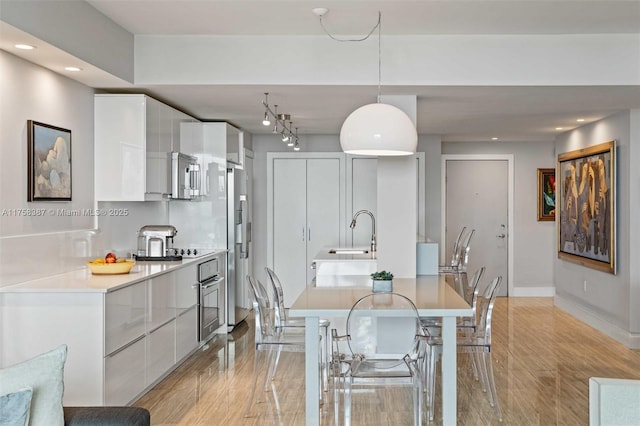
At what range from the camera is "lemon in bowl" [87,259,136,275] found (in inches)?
169

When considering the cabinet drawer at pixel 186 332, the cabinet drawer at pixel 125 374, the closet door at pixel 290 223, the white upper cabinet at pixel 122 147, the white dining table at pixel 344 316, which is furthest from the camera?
the closet door at pixel 290 223

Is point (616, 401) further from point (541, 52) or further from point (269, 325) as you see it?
point (541, 52)

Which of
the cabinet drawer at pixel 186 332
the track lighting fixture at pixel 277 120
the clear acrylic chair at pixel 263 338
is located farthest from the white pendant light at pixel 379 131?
the cabinet drawer at pixel 186 332

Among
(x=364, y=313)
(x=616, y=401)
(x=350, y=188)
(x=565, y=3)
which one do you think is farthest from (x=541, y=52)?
(x=350, y=188)

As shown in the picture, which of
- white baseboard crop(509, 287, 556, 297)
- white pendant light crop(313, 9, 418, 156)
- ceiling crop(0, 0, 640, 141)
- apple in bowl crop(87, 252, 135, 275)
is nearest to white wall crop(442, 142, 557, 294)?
white baseboard crop(509, 287, 556, 297)

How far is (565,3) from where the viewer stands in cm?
395

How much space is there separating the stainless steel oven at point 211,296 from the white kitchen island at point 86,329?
1402mm

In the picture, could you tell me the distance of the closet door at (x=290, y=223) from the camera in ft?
28.4

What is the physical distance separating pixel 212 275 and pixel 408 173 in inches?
90.4

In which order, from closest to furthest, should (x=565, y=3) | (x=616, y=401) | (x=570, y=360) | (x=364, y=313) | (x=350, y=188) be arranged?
(x=616, y=401)
(x=364, y=313)
(x=565, y=3)
(x=570, y=360)
(x=350, y=188)

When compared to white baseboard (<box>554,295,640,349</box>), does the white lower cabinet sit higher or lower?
higher

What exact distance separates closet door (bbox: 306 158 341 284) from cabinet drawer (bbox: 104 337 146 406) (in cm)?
448

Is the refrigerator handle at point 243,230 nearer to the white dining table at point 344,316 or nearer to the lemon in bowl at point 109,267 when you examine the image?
the lemon in bowl at point 109,267

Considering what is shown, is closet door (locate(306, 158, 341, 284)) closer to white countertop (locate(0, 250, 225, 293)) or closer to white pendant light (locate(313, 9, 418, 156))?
Answer: white countertop (locate(0, 250, 225, 293))
